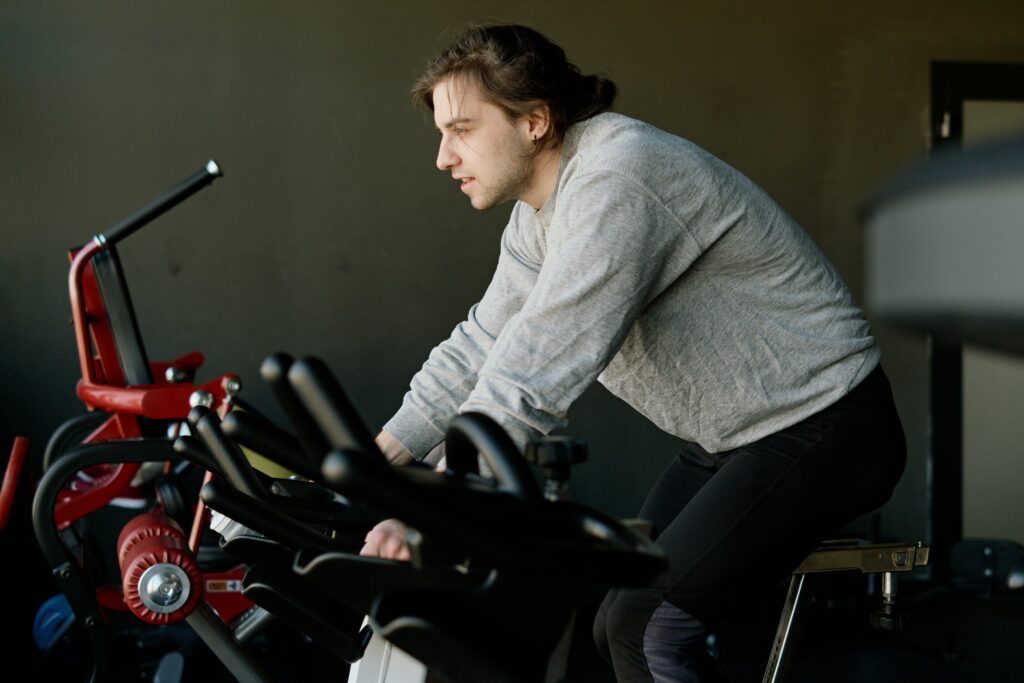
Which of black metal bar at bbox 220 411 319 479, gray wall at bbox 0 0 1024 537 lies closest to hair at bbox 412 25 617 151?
black metal bar at bbox 220 411 319 479

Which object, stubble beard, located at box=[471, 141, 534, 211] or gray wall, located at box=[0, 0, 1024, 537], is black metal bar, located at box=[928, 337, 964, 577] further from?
Answer: stubble beard, located at box=[471, 141, 534, 211]

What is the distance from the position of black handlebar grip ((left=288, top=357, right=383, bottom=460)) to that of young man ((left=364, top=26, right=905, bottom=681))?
2.10 ft

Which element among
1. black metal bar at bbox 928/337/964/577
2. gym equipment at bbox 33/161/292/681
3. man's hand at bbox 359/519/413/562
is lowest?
black metal bar at bbox 928/337/964/577

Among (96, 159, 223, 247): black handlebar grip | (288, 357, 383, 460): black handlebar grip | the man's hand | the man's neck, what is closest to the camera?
(288, 357, 383, 460): black handlebar grip

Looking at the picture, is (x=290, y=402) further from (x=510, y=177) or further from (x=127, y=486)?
(x=127, y=486)

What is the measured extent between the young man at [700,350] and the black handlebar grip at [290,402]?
610mm

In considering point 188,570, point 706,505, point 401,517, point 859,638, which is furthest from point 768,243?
point 859,638

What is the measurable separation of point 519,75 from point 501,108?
0.05 m

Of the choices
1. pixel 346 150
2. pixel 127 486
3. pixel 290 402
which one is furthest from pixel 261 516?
pixel 346 150

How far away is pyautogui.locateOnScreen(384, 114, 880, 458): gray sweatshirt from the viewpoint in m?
1.20

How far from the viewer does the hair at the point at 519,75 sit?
147cm

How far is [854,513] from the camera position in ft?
4.93

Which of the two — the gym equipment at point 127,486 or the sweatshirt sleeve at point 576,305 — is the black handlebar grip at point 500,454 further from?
the gym equipment at point 127,486

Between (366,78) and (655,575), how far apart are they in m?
3.39
